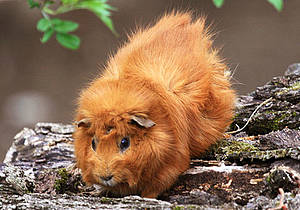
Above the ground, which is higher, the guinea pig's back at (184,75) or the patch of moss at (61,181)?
the guinea pig's back at (184,75)

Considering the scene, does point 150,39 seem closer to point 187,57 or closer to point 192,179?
point 187,57

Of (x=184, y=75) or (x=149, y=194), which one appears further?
(x=184, y=75)

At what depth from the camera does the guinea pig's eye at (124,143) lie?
2283 mm

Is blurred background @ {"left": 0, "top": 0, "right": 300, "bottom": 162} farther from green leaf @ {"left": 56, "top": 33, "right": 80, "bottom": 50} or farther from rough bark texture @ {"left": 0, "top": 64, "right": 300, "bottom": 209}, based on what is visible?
green leaf @ {"left": 56, "top": 33, "right": 80, "bottom": 50}

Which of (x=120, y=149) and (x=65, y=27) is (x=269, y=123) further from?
(x=65, y=27)

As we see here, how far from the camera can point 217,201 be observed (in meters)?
2.20

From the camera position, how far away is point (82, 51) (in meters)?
6.22

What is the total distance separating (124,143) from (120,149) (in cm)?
4

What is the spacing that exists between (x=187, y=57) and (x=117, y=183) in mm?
839

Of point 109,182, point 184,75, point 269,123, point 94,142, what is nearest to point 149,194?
point 109,182

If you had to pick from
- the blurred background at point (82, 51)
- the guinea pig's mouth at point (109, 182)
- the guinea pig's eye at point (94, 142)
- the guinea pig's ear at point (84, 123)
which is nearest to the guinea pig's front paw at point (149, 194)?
the guinea pig's mouth at point (109, 182)

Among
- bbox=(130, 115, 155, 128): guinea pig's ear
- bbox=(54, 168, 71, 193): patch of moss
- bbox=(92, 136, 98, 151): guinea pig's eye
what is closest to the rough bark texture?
bbox=(54, 168, 71, 193): patch of moss

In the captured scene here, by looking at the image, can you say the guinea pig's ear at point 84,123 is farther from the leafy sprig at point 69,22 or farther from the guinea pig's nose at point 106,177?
the leafy sprig at point 69,22

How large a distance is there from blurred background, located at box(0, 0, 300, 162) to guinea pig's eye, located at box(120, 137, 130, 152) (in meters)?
3.63
